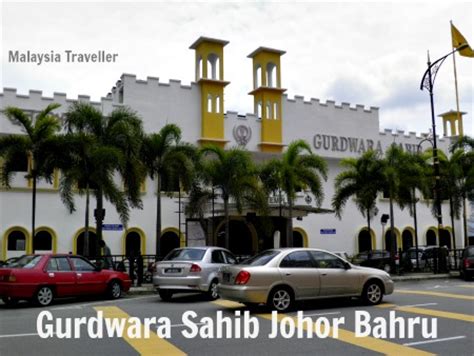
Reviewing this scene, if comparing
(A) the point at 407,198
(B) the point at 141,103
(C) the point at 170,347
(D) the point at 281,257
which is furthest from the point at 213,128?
(C) the point at 170,347

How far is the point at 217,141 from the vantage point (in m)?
31.8

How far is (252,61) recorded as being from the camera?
35438mm

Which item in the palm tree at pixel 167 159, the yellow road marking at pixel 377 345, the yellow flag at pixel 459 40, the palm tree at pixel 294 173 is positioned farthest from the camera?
the yellow flag at pixel 459 40

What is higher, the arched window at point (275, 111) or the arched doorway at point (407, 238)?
the arched window at point (275, 111)

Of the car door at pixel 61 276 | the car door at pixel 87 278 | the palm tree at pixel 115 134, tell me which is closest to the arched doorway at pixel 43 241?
the palm tree at pixel 115 134

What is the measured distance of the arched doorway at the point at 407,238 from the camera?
39062mm

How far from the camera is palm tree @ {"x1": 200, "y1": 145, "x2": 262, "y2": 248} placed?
25.6m

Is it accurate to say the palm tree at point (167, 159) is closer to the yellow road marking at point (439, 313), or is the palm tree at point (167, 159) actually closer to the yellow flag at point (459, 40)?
the yellow road marking at point (439, 313)

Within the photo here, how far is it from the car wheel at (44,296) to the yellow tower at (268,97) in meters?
19.7

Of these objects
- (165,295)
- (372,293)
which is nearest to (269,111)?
(165,295)

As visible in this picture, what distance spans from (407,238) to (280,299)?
28574mm

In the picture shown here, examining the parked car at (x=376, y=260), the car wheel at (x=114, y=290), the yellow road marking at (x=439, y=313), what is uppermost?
the parked car at (x=376, y=260)

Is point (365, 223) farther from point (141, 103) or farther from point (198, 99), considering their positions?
point (141, 103)

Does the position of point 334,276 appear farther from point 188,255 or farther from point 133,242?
point 133,242
